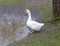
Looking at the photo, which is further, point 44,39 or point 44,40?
point 44,39

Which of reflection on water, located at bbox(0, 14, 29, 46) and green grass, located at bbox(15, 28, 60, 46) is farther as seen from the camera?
reflection on water, located at bbox(0, 14, 29, 46)

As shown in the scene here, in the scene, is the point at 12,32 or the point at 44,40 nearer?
the point at 44,40

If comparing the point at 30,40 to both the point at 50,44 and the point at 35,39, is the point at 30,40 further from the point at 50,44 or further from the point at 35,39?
the point at 50,44

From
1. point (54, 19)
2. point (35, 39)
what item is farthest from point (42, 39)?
point (54, 19)

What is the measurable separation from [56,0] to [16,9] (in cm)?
420

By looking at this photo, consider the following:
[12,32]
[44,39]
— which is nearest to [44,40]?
[44,39]

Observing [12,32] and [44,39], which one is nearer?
[44,39]

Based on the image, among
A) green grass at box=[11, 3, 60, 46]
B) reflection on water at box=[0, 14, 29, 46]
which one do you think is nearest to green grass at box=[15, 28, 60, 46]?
green grass at box=[11, 3, 60, 46]

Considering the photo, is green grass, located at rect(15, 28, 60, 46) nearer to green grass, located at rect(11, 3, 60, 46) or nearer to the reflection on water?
green grass, located at rect(11, 3, 60, 46)

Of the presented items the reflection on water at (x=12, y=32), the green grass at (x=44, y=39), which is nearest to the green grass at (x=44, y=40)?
the green grass at (x=44, y=39)

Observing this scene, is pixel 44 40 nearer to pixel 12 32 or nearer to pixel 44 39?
pixel 44 39

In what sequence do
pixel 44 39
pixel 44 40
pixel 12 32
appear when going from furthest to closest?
1. pixel 12 32
2. pixel 44 39
3. pixel 44 40

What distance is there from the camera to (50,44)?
7117mm

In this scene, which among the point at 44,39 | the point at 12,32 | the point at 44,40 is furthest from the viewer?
the point at 12,32
